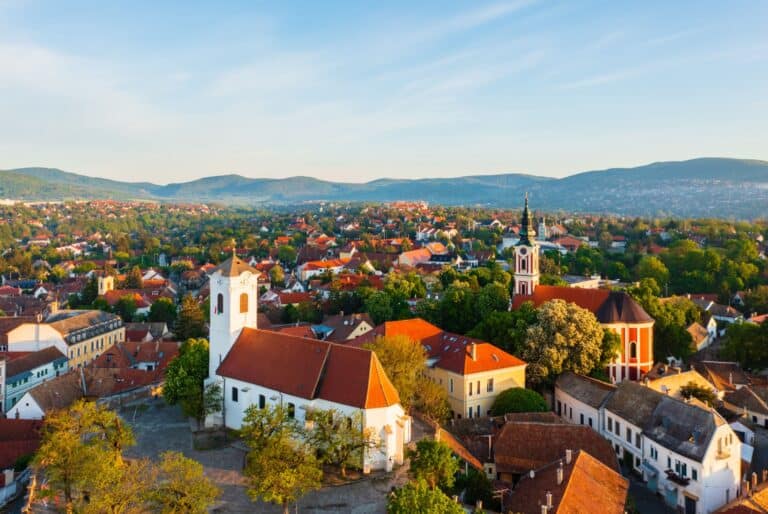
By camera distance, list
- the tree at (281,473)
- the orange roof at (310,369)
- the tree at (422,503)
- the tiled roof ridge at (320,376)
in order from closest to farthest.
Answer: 1. the tree at (422,503)
2. the tree at (281,473)
3. the orange roof at (310,369)
4. the tiled roof ridge at (320,376)

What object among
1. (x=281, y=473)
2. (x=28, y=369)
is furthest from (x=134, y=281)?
(x=281, y=473)

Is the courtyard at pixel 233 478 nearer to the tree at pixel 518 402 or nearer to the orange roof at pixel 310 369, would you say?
the orange roof at pixel 310 369

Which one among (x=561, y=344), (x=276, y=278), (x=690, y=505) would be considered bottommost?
(x=690, y=505)

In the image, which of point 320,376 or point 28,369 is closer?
point 320,376

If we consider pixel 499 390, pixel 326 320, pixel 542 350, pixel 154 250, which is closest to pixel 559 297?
pixel 542 350

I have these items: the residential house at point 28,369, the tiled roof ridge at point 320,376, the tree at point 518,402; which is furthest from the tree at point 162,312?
the tiled roof ridge at point 320,376

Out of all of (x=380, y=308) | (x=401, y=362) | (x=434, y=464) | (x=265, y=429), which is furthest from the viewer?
(x=380, y=308)

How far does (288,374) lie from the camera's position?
33.7 meters

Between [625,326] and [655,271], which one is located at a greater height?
[655,271]

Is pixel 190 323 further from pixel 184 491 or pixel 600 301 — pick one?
pixel 184 491

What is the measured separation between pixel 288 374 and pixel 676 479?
68.8 ft

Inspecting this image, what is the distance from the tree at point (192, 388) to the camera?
35.7 metres

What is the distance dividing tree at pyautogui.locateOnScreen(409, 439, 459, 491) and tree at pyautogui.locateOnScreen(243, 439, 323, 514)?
14.2 ft

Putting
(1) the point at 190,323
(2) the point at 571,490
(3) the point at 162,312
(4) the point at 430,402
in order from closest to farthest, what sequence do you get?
(2) the point at 571,490 → (4) the point at 430,402 → (1) the point at 190,323 → (3) the point at 162,312
